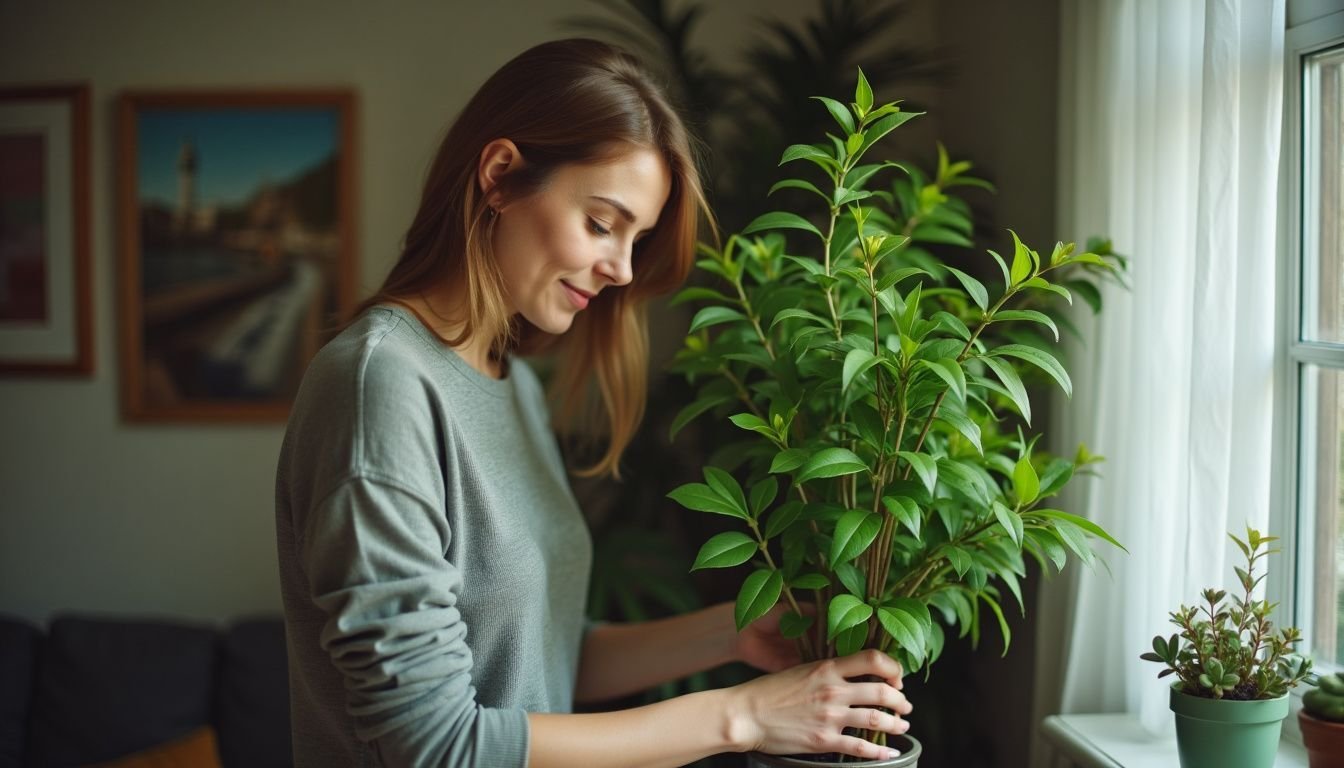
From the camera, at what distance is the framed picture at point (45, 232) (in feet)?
8.86

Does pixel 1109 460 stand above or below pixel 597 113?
below

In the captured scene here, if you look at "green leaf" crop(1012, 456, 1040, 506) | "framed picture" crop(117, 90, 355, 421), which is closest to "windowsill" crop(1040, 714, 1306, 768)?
"green leaf" crop(1012, 456, 1040, 506)

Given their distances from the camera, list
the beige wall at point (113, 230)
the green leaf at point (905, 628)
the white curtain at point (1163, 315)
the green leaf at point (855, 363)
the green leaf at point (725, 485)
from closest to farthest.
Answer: the green leaf at point (855, 363) < the green leaf at point (905, 628) < the green leaf at point (725, 485) < the white curtain at point (1163, 315) < the beige wall at point (113, 230)

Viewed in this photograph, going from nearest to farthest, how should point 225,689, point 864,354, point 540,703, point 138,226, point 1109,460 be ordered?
point 864,354
point 540,703
point 1109,460
point 225,689
point 138,226

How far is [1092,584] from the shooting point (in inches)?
59.4

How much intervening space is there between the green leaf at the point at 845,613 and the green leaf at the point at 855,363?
0.77ft

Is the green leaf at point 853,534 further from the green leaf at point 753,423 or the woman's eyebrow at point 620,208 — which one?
the woman's eyebrow at point 620,208

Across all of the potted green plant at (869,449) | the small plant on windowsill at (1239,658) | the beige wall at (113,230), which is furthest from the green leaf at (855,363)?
the beige wall at (113,230)

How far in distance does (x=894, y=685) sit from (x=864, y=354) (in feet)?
1.33

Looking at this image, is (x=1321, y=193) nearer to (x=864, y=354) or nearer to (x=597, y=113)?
(x=864, y=354)

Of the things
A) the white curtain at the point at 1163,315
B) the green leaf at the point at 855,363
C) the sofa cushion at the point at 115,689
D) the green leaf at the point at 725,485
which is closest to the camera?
the green leaf at the point at 855,363

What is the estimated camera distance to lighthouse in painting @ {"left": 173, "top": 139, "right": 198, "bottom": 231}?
2.69 m

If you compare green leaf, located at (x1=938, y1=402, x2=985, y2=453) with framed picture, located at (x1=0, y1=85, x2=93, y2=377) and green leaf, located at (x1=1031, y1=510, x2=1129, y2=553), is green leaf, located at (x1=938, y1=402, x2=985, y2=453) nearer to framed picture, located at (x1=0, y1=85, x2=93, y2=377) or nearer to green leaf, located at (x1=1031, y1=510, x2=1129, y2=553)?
green leaf, located at (x1=1031, y1=510, x2=1129, y2=553)

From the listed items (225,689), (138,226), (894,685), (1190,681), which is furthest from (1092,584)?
(138,226)
